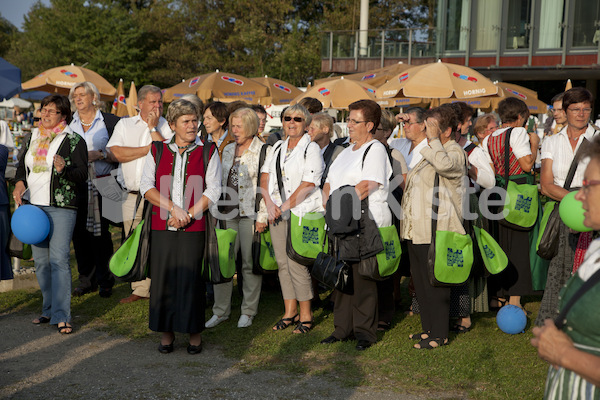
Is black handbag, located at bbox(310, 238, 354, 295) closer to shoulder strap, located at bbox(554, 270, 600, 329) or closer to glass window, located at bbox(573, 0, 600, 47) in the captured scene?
shoulder strap, located at bbox(554, 270, 600, 329)

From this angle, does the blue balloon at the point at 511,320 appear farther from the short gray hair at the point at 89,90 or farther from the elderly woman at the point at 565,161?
the short gray hair at the point at 89,90

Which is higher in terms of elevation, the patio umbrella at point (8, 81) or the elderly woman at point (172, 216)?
the patio umbrella at point (8, 81)

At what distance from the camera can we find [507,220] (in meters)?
6.68

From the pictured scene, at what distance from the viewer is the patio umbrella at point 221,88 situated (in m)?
12.8

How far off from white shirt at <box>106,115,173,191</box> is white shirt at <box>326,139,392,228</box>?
7.06 ft

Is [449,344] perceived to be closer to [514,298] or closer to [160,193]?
[514,298]

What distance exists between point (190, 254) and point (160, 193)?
0.57m

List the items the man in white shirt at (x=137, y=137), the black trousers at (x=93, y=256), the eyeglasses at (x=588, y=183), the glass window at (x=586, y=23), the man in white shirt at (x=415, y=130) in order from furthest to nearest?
the glass window at (x=586, y=23) < the black trousers at (x=93, y=256) < the man in white shirt at (x=137, y=137) < the man in white shirt at (x=415, y=130) < the eyeglasses at (x=588, y=183)

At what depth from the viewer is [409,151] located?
22.8 feet

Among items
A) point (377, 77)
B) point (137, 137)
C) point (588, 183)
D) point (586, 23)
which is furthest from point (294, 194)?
point (586, 23)

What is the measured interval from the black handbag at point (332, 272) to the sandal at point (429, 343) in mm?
799

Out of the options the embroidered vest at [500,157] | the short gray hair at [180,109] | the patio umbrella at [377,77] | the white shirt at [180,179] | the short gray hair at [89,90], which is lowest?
the white shirt at [180,179]

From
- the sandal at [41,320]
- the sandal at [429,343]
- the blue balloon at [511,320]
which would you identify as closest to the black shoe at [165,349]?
the sandal at [41,320]

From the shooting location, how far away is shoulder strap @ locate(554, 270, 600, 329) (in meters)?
2.09
